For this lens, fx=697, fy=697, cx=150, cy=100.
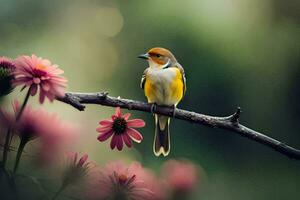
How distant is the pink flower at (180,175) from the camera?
334 millimetres

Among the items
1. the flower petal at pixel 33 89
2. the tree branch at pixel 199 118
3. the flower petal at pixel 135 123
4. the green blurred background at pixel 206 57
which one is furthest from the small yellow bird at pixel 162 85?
the green blurred background at pixel 206 57

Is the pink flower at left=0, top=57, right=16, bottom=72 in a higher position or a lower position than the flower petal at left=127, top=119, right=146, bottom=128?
higher

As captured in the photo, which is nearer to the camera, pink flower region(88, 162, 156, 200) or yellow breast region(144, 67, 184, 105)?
pink flower region(88, 162, 156, 200)

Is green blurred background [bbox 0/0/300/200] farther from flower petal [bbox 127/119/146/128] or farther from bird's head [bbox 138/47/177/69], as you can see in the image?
flower petal [bbox 127/119/146/128]

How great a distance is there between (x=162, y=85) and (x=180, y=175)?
580 mm

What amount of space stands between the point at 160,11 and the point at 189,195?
3.38 m

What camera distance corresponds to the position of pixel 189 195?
33cm

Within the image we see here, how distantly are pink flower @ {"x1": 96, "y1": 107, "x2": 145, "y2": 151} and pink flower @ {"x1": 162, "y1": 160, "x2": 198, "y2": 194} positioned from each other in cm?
4

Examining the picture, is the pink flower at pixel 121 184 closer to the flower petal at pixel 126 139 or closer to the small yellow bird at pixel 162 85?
the flower petal at pixel 126 139

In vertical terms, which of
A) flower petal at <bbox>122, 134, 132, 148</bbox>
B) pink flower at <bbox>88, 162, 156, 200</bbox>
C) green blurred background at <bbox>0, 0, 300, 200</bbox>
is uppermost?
green blurred background at <bbox>0, 0, 300, 200</bbox>

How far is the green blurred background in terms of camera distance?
3164mm

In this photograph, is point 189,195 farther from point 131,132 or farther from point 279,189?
point 279,189

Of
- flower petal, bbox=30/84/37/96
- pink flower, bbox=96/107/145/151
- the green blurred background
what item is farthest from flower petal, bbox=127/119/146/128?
the green blurred background

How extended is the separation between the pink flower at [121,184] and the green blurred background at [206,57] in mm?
2616
